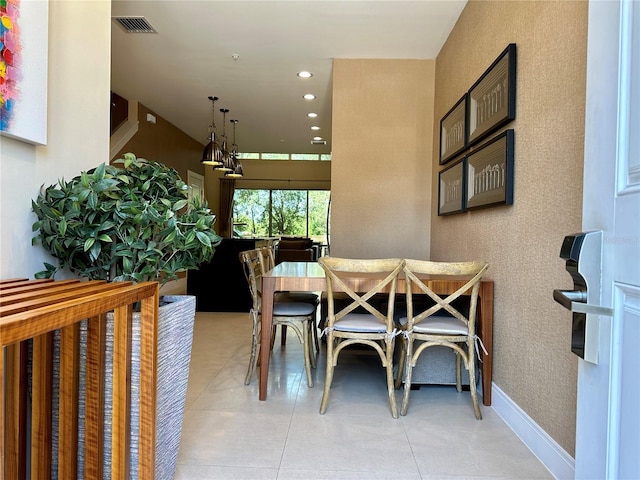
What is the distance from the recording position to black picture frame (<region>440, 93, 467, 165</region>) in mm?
3021

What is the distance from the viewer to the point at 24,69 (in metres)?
1.37

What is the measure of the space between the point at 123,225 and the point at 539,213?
5.92 ft

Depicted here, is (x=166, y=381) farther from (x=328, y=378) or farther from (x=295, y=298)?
(x=295, y=298)

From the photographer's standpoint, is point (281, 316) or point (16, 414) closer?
point (16, 414)

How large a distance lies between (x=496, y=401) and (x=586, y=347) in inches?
70.8

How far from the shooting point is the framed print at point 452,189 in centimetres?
303

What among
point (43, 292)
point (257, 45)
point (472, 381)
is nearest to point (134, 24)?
point (257, 45)

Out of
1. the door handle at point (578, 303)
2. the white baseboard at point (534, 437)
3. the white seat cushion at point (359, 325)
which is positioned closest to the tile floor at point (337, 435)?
the white baseboard at point (534, 437)

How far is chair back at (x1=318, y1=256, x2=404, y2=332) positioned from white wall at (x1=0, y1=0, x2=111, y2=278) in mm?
1330

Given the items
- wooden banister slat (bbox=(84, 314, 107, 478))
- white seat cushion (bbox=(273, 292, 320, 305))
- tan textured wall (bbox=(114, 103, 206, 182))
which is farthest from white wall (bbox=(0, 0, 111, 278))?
tan textured wall (bbox=(114, 103, 206, 182))

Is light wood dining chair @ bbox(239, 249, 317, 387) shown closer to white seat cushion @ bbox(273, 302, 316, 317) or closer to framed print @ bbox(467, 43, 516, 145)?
white seat cushion @ bbox(273, 302, 316, 317)

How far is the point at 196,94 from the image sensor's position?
214 inches

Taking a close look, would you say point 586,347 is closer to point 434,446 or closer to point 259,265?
point 434,446

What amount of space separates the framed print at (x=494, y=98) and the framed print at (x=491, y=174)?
0.10 meters
